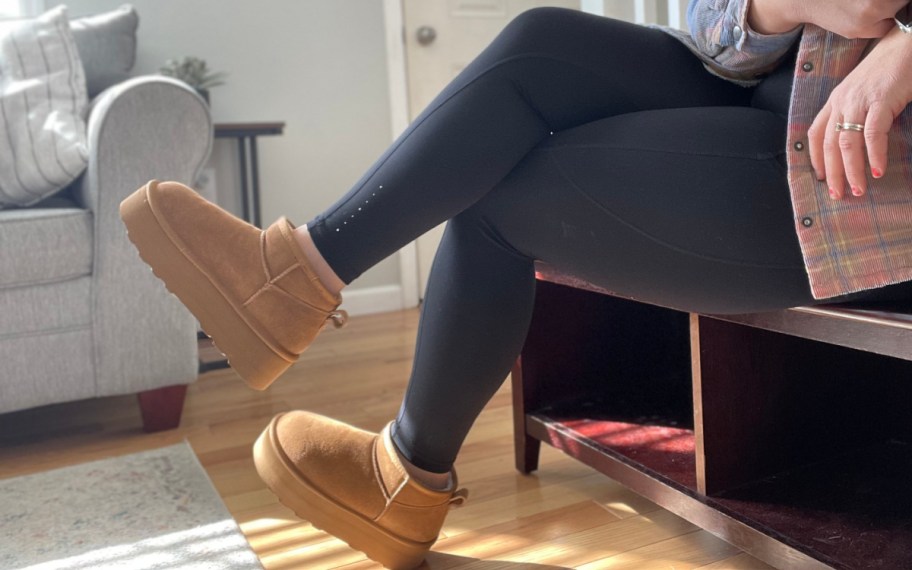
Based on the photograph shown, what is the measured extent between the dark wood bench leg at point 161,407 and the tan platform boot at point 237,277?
800 millimetres

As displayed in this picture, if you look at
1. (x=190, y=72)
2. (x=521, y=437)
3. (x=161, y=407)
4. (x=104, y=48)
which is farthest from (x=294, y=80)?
(x=521, y=437)

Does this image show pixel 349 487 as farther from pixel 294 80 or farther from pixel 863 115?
pixel 294 80

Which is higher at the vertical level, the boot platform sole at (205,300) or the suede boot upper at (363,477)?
the boot platform sole at (205,300)

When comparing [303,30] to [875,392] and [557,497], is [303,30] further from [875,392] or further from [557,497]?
[875,392]

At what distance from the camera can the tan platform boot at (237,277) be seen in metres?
0.80

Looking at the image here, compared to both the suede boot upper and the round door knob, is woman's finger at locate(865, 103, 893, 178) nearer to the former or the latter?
the suede boot upper

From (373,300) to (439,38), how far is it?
35.5 inches

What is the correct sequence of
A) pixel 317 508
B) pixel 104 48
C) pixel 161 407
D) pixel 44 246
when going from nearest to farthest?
pixel 317 508 < pixel 44 246 < pixel 161 407 < pixel 104 48

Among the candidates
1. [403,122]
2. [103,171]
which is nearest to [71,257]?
[103,171]

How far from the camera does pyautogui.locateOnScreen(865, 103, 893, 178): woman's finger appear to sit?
0.61 meters

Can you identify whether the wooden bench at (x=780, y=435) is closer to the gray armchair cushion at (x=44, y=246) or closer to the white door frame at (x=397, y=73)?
the gray armchair cushion at (x=44, y=246)

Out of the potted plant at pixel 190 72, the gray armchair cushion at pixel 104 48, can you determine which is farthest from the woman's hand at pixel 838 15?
the potted plant at pixel 190 72

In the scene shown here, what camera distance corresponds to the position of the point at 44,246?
1436 millimetres

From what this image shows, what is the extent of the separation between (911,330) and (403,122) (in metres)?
2.34
